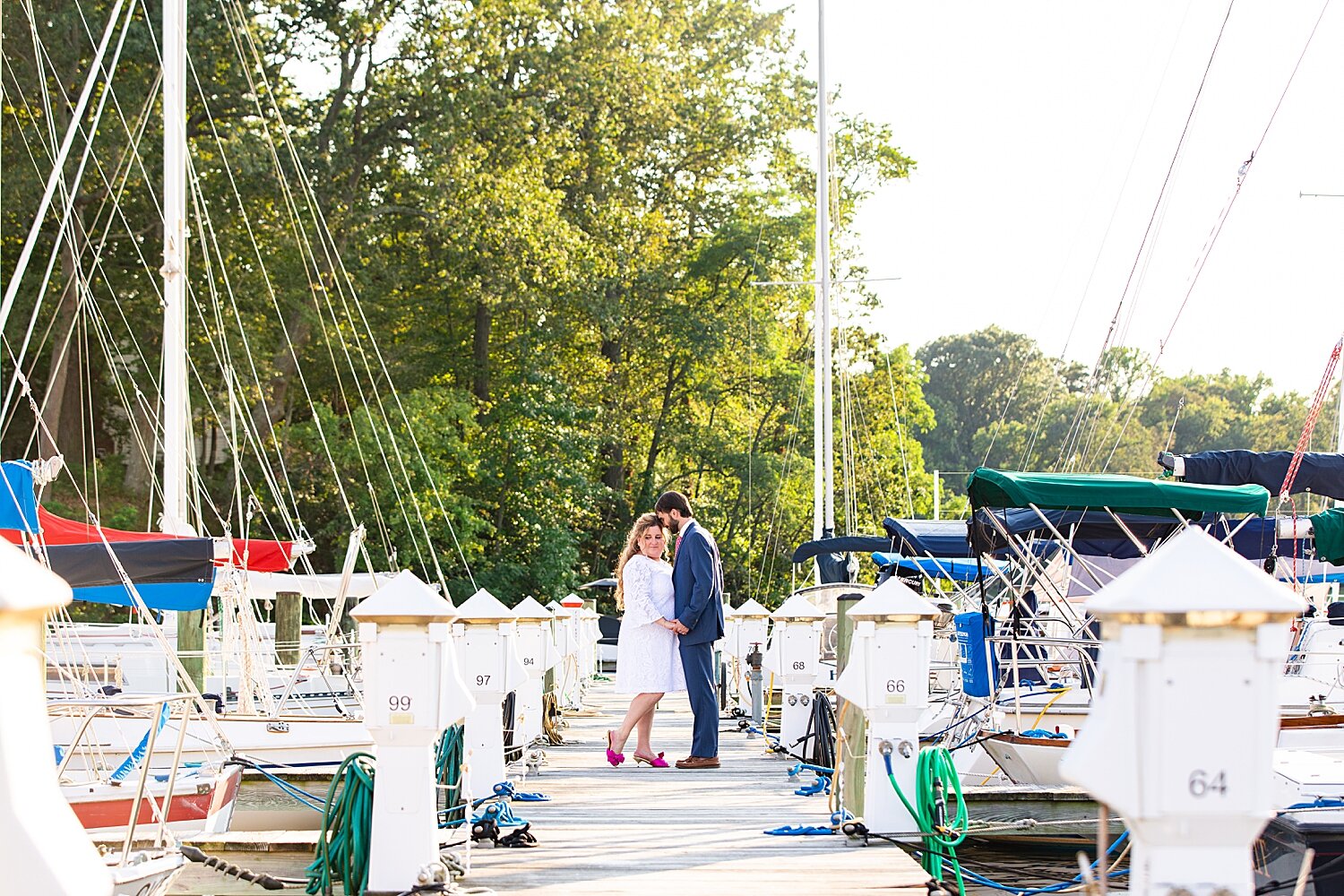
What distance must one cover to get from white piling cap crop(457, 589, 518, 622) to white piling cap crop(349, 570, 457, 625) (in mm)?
2633

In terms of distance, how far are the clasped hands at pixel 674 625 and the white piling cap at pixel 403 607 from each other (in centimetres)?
525

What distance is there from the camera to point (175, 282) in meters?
16.3

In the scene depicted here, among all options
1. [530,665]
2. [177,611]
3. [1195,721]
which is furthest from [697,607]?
[1195,721]

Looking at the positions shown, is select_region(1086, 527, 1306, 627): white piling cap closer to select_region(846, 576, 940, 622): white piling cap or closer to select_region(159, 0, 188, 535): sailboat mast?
select_region(846, 576, 940, 622): white piling cap

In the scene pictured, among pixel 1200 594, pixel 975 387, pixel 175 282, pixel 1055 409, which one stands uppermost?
pixel 975 387

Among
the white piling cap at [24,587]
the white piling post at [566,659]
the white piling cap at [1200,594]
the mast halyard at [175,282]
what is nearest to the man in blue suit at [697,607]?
the white piling post at [566,659]

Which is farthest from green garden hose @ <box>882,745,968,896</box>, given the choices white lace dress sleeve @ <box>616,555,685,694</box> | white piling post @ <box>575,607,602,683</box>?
white piling post @ <box>575,607,602,683</box>

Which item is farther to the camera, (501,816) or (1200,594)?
(501,816)

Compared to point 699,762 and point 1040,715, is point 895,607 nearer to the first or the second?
point 1040,715

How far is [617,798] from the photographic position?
9.45 meters

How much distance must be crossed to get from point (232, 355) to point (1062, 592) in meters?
22.5

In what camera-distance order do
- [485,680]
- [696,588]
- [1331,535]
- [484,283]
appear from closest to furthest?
[485,680]
[696,588]
[1331,535]
[484,283]

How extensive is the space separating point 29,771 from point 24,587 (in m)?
0.34

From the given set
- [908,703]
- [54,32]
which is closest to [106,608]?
[54,32]
